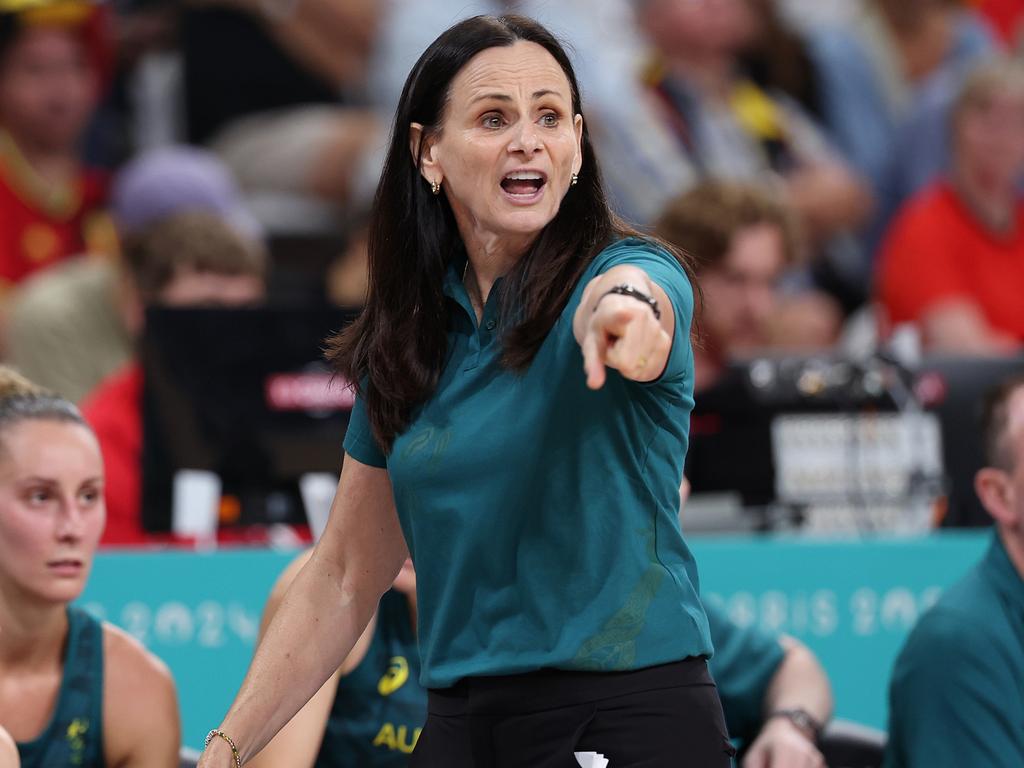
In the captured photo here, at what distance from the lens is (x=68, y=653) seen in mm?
2930

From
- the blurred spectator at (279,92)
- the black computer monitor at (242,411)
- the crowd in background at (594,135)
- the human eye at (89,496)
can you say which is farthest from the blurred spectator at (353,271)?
the human eye at (89,496)

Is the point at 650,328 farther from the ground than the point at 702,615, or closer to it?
farther from the ground

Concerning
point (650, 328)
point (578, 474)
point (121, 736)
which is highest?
point (650, 328)

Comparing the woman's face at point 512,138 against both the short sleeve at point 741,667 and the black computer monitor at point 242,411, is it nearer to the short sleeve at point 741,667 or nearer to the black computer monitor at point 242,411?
the short sleeve at point 741,667

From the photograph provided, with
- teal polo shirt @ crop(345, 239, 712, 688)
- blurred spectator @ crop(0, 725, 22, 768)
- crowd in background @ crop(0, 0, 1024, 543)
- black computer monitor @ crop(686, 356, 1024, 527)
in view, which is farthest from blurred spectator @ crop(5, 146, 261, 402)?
teal polo shirt @ crop(345, 239, 712, 688)

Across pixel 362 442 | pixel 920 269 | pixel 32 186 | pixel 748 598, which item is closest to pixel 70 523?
pixel 362 442

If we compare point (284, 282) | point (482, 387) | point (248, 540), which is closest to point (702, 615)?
point (482, 387)

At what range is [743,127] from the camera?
670cm

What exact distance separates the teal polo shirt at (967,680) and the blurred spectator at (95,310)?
267cm

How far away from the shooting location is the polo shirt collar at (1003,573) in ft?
9.97

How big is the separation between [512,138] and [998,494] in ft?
4.83

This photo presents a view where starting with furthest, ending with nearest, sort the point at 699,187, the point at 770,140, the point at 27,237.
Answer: the point at 770,140 → the point at 27,237 → the point at 699,187

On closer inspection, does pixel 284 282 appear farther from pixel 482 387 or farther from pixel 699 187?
pixel 482 387

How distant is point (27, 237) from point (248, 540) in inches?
97.3
